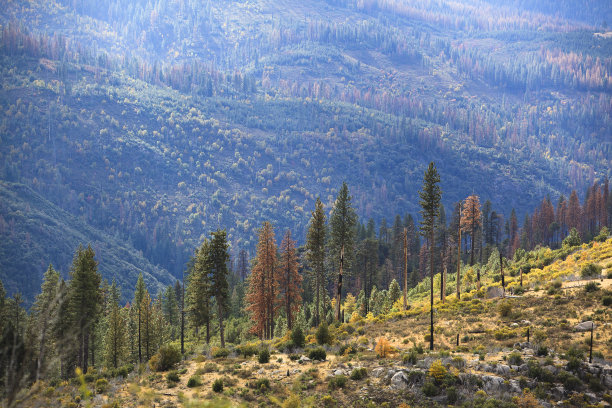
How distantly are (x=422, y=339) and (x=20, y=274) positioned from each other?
182850 millimetres

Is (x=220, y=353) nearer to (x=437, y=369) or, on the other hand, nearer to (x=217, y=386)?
(x=217, y=386)

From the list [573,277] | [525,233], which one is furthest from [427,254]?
[573,277]

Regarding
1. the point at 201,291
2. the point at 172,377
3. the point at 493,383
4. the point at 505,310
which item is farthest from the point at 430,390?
the point at 201,291

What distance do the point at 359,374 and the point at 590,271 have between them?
2462 cm

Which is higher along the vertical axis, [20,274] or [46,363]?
[46,363]

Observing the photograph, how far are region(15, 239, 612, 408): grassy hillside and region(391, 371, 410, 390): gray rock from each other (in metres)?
0.06

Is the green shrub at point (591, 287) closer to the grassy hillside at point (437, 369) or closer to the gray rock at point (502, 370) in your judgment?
the grassy hillside at point (437, 369)

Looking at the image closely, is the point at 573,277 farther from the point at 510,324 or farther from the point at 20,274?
the point at 20,274

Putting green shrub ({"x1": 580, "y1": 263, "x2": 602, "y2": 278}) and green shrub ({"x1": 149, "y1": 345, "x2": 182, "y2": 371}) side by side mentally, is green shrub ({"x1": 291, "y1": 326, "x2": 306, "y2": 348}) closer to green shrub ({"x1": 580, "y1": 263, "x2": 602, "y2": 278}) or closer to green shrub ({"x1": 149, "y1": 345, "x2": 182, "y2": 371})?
green shrub ({"x1": 149, "y1": 345, "x2": 182, "y2": 371})

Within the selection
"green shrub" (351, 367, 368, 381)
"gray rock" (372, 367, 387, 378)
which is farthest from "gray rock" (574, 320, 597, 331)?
"green shrub" (351, 367, 368, 381)

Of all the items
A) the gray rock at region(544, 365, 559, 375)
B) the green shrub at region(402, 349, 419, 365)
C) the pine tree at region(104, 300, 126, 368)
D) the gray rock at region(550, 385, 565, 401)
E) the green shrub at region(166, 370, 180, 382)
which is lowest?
the pine tree at region(104, 300, 126, 368)

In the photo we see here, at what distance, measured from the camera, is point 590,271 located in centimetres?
4050

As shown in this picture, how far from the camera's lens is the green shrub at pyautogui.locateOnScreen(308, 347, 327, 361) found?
3177 cm

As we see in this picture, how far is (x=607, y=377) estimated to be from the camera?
76.3ft
